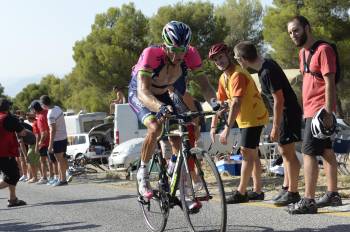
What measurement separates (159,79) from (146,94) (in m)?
0.55

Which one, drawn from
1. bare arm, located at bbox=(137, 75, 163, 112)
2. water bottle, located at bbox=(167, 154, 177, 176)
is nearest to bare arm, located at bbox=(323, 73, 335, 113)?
water bottle, located at bbox=(167, 154, 177, 176)

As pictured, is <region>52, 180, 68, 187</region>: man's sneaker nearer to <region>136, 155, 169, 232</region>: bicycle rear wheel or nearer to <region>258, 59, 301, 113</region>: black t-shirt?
<region>136, 155, 169, 232</region>: bicycle rear wheel

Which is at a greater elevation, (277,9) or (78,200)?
(277,9)

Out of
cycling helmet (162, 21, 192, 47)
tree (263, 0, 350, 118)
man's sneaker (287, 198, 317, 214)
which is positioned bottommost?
Answer: man's sneaker (287, 198, 317, 214)

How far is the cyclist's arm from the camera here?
209 inches

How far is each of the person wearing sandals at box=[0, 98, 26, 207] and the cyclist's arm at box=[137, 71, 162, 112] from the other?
446cm

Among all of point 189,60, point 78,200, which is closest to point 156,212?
point 189,60

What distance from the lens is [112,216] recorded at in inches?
289

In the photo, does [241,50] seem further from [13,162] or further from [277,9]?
[277,9]

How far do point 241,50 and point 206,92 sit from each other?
124 centimetres

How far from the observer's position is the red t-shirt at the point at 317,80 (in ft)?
19.3

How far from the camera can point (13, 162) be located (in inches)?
375

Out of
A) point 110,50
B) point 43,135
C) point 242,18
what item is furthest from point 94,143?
point 242,18

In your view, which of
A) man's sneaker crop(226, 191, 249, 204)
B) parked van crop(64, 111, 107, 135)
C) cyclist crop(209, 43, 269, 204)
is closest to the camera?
cyclist crop(209, 43, 269, 204)
